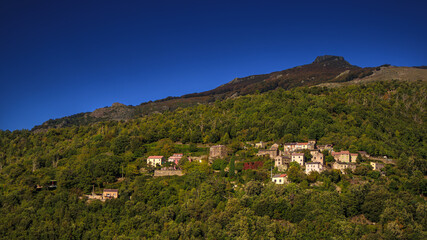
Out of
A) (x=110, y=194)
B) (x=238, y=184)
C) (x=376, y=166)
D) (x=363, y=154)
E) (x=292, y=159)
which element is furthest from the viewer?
(x=363, y=154)

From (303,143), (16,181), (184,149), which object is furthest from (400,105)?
(16,181)

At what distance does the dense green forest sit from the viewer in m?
41.1

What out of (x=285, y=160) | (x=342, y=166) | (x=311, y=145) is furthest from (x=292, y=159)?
(x=342, y=166)

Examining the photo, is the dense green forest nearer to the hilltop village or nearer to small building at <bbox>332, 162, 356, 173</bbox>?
small building at <bbox>332, 162, 356, 173</bbox>

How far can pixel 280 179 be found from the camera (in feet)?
158

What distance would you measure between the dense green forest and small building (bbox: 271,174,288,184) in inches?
31.6

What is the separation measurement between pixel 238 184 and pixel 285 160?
7715 millimetres

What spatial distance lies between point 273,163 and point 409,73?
103248 mm

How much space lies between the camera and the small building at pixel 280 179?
47.9 m

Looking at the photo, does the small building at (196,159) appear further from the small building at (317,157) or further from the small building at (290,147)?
the small building at (317,157)

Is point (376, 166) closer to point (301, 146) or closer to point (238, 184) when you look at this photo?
point (301, 146)

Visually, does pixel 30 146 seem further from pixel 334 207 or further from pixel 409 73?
pixel 409 73

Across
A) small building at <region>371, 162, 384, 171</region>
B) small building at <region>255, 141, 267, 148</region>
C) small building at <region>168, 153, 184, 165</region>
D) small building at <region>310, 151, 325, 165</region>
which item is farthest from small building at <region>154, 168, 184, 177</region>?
small building at <region>371, 162, 384, 171</region>

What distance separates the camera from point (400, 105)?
8456 cm
